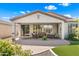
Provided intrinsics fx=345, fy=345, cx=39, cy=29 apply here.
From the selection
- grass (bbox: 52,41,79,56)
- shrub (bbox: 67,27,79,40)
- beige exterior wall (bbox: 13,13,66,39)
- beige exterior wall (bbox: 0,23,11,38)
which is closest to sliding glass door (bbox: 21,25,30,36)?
beige exterior wall (bbox: 13,13,66,39)

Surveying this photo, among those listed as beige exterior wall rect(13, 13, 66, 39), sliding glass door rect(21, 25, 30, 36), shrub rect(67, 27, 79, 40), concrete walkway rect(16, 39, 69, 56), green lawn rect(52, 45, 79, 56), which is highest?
beige exterior wall rect(13, 13, 66, 39)

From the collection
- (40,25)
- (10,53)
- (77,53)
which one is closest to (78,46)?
(77,53)

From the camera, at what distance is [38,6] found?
12.0m

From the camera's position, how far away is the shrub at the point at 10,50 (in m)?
12.0

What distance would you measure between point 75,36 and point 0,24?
2684mm

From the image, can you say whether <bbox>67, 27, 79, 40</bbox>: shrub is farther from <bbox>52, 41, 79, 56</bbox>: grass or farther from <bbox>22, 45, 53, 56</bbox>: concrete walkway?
<bbox>22, 45, 53, 56</bbox>: concrete walkway

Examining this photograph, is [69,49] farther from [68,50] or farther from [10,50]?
[10,50]

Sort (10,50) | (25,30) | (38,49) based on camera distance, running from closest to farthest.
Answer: (10,50), (38,49), (25,30)

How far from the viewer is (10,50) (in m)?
12.0

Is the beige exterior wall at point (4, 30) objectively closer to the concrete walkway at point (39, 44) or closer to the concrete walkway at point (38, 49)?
the concrete walkway at point (39, 44)

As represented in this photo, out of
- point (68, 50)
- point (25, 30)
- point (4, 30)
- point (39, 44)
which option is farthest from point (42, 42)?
point (4, 30)

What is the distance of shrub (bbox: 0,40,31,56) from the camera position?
12.0 meters

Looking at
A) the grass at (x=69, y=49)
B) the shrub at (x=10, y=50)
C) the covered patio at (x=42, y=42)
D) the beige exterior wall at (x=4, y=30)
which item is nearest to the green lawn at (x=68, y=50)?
the grass at (x=69, y=49)

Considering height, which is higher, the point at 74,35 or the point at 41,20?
the point at 41,20
